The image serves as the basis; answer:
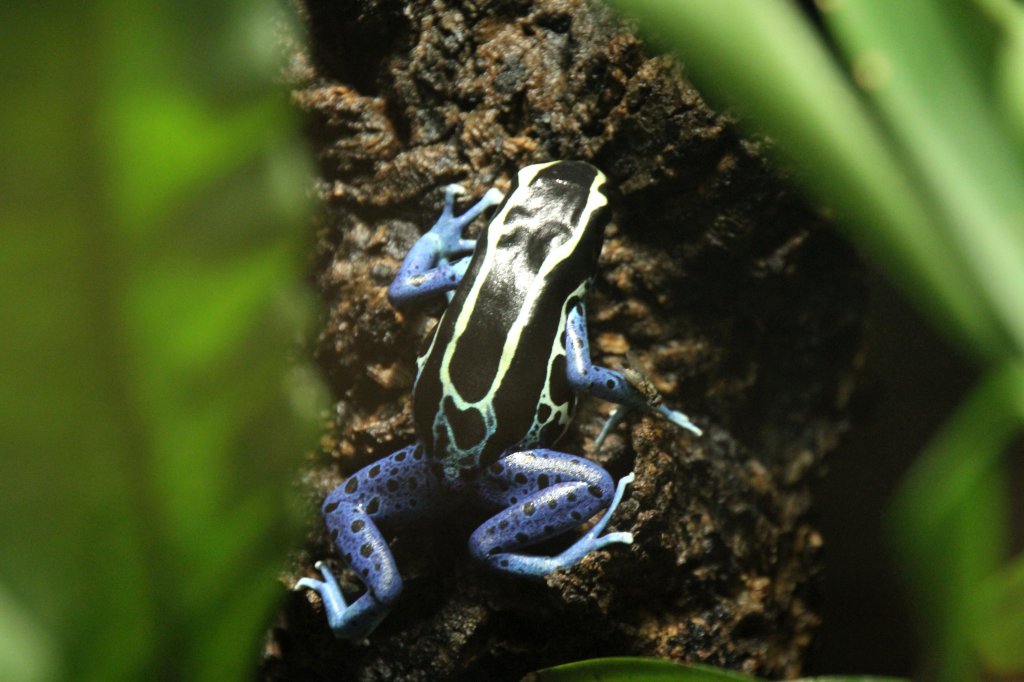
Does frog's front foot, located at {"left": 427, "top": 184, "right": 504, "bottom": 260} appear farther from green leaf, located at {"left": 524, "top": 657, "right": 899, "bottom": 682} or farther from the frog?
green leaf, located at {"left": 524, "top": 657, "right": 899, "bottom": 682}

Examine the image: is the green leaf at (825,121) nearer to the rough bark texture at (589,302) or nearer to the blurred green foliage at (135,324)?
the blurred green foliage at (135,324)

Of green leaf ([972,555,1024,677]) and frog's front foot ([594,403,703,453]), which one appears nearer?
green leaf ([972,555,1024,677])

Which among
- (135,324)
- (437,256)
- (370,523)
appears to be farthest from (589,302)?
(135,324)

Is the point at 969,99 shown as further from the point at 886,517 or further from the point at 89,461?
the point at 886,517

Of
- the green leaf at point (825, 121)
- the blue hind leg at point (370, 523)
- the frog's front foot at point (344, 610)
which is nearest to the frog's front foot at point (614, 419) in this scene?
the blue hind leg at point (370, 523)

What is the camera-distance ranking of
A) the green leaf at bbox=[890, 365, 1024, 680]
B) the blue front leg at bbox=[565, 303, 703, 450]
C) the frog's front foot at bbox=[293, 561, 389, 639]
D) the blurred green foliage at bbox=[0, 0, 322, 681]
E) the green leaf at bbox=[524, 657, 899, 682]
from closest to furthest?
the blurred green foliage at bbox=[0, 0, 322, 681]
the green leaf at bbox=[890, 365, 1024, 680]
the green leaf at bbox=[524, 657, 899, 682]
the frog's front foot at bbox=[293, 561, 389, 639]
the blue front leg at bbox=[565, 303, 703, 450]

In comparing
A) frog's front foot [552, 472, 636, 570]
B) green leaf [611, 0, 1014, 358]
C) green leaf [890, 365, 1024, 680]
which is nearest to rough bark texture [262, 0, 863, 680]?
frog's front foot [552, 472, 636, 570]

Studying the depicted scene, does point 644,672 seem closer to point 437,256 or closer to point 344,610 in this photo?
point 344,610
